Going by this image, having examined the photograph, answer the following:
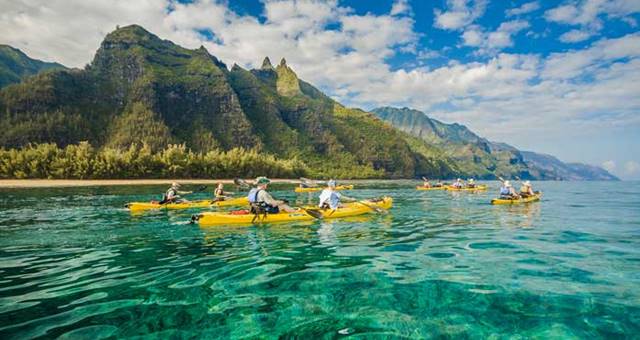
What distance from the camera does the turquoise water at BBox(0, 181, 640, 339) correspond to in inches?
289

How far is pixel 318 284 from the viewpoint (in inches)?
400

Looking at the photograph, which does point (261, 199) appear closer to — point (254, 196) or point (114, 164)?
point (254, 196)

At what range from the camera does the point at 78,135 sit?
151750mm

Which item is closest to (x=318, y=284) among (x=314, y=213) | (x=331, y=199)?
(x=314, y=213)

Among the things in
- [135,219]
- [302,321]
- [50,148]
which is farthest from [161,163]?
[302,321]

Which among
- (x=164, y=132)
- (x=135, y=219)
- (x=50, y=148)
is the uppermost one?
(x=164, y=132)

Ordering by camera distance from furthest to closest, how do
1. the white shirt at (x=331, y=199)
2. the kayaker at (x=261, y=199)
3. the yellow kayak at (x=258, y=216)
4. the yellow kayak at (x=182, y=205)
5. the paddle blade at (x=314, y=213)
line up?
the yellow kayak at (x=182, y=205), the white shirt at (x=331, y=199), the paddle blade at (x=314, y=213), the kayaker at (x=261, y=199), the yellow kayak at (x=258, y=216)

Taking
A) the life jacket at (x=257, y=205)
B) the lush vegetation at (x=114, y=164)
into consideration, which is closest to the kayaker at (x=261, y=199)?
the life jacket at (x=257, y=205)

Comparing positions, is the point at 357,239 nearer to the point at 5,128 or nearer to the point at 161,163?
the point at 161,163

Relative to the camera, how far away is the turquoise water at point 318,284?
7328 mm

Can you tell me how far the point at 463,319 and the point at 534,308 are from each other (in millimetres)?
1988

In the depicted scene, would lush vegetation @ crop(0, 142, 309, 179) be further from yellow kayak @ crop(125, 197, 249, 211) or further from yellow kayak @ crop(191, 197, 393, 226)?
yellow kayak @ crop(191, 197, 393, 226)

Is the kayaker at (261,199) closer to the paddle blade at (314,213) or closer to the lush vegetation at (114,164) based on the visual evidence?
the paddle blade at (314,213)

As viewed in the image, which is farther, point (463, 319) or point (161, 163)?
point (161, 163)
